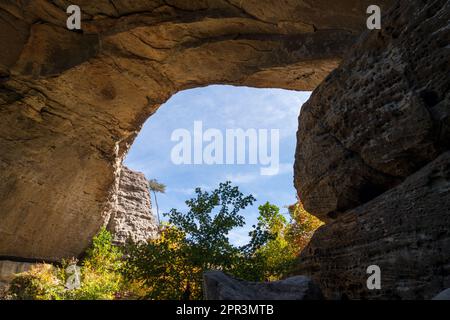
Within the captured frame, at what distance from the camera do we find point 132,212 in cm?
2464

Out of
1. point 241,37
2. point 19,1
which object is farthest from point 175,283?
point 19,1

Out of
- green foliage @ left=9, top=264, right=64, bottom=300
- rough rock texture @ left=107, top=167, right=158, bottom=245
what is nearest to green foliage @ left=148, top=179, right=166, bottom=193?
rough rock texture @ left=107, top=167, right=158, bottom=245

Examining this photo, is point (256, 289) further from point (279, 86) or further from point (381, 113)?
point (279, 86)

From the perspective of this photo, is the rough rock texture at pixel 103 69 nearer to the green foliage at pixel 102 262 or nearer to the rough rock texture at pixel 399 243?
the green foliage at pixel 102 262

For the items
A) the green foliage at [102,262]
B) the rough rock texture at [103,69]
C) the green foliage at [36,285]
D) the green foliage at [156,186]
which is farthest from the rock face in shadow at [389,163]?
the green foliage at [156,186]

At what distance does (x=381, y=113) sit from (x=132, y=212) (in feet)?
68.0

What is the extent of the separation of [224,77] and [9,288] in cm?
1286

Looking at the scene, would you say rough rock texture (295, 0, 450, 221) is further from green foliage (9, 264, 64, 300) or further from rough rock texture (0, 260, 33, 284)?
rough rock texture (0, 260, 33, 284)

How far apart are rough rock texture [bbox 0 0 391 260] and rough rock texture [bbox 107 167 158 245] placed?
433 centimetres

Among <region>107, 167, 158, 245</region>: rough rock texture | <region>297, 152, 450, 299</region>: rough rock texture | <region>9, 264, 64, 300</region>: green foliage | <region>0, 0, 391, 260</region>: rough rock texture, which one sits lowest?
<region>9, 264, 64, 300</region>: green foliage

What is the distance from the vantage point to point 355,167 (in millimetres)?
7523

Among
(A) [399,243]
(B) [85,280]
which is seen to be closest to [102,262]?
(B) [85,280]

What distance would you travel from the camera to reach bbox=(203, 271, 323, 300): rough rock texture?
5082 millimetres
